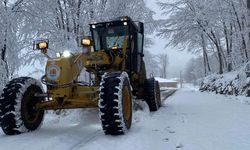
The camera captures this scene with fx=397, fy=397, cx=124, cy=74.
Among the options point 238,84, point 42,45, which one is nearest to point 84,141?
point 42,45

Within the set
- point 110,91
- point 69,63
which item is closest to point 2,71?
point 69,63

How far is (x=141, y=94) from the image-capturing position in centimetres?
1284

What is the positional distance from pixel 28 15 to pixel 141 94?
19.7 ft

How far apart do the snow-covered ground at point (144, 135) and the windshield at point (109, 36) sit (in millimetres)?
2094

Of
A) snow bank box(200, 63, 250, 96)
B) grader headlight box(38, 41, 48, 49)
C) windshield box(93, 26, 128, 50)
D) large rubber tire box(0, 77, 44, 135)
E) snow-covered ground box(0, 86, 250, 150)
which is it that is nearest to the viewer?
snow-covered ground box(0, 86, 250, 150)

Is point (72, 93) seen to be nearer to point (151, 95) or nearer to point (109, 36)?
point (109, 36)

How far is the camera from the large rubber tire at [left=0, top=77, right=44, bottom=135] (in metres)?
7.85

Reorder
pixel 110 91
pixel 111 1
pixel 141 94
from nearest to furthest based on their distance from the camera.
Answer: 1. pixel 110 91
2. pixel 141 94
3. pixel 111 1

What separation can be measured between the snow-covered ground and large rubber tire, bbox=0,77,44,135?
228 mm

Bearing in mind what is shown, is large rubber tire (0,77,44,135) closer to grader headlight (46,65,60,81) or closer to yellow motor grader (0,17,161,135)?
yellow motor grader (0,17,161,135)

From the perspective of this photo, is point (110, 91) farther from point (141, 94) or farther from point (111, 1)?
point (111, 1)

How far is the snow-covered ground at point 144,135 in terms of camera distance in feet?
21.2

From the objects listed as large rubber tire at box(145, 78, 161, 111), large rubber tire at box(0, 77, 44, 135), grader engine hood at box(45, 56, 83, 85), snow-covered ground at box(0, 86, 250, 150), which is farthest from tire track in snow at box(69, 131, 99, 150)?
large rubber tire at box(145, 78, 161, 111)

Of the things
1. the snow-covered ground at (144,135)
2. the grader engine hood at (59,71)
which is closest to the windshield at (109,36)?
the snow-covered ground at (144,135)
